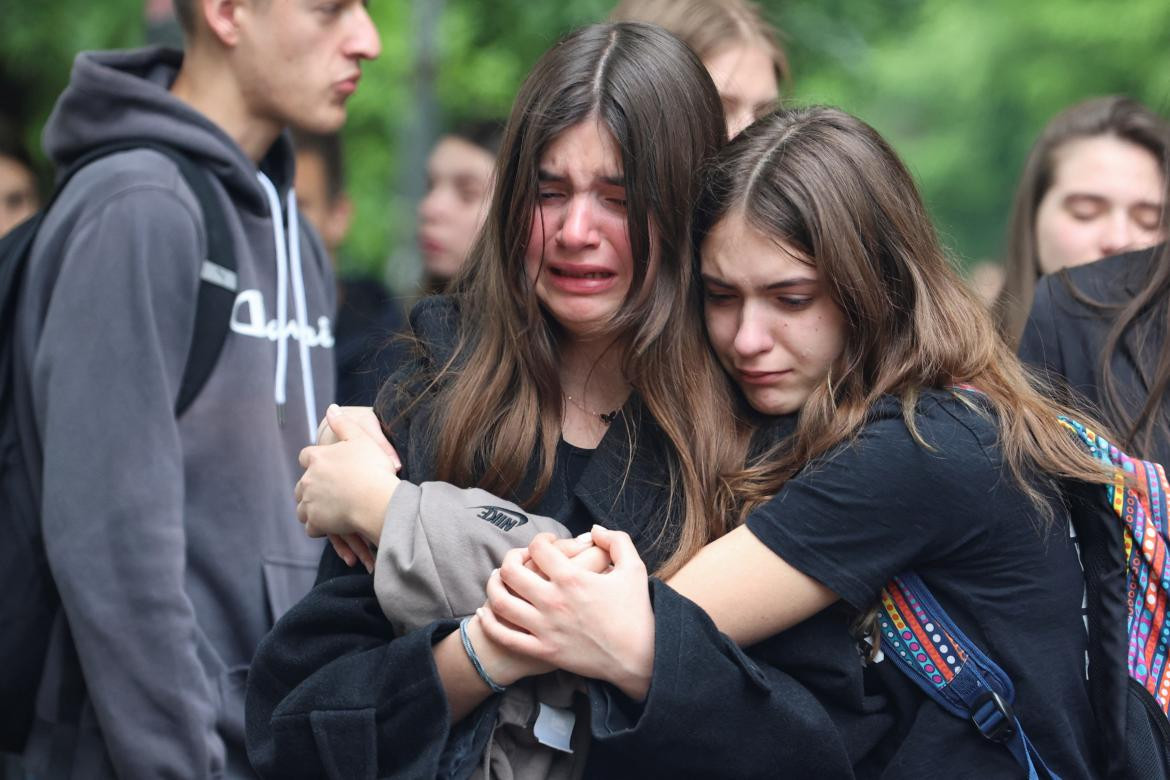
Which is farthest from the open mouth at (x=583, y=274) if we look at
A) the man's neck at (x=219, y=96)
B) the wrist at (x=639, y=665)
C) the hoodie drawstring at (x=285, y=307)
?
the man's neck at (x=219, y=96)

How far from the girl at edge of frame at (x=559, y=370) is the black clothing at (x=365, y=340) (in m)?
0.19

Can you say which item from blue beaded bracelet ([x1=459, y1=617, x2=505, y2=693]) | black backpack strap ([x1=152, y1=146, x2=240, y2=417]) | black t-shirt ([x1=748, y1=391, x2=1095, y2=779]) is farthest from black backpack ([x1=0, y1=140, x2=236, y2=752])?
black t-shirt ([x1=748, y1=391, x2=1095, y2=779])

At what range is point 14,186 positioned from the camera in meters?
5.66

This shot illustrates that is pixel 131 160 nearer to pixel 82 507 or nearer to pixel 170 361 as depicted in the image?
pixel 170 361

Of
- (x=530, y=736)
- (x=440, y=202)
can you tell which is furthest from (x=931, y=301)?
(x=440, y=202)

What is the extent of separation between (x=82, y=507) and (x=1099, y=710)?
81.4 inches

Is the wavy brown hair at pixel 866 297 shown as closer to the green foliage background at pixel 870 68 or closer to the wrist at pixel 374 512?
the green foliage background at pixel 870 68

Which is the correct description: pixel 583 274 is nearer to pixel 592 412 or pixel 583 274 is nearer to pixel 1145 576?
pixel 592 412

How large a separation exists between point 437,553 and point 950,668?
899 millimetres

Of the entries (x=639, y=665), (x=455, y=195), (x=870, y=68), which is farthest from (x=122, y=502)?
(x=870, y=68)

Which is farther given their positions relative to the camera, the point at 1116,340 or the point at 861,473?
the point at 1116,340

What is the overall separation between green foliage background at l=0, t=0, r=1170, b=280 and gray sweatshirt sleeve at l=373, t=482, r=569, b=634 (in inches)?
49.0

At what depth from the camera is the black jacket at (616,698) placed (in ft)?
8.02

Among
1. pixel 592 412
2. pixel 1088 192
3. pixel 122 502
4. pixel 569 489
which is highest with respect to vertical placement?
pixel 1088 192
